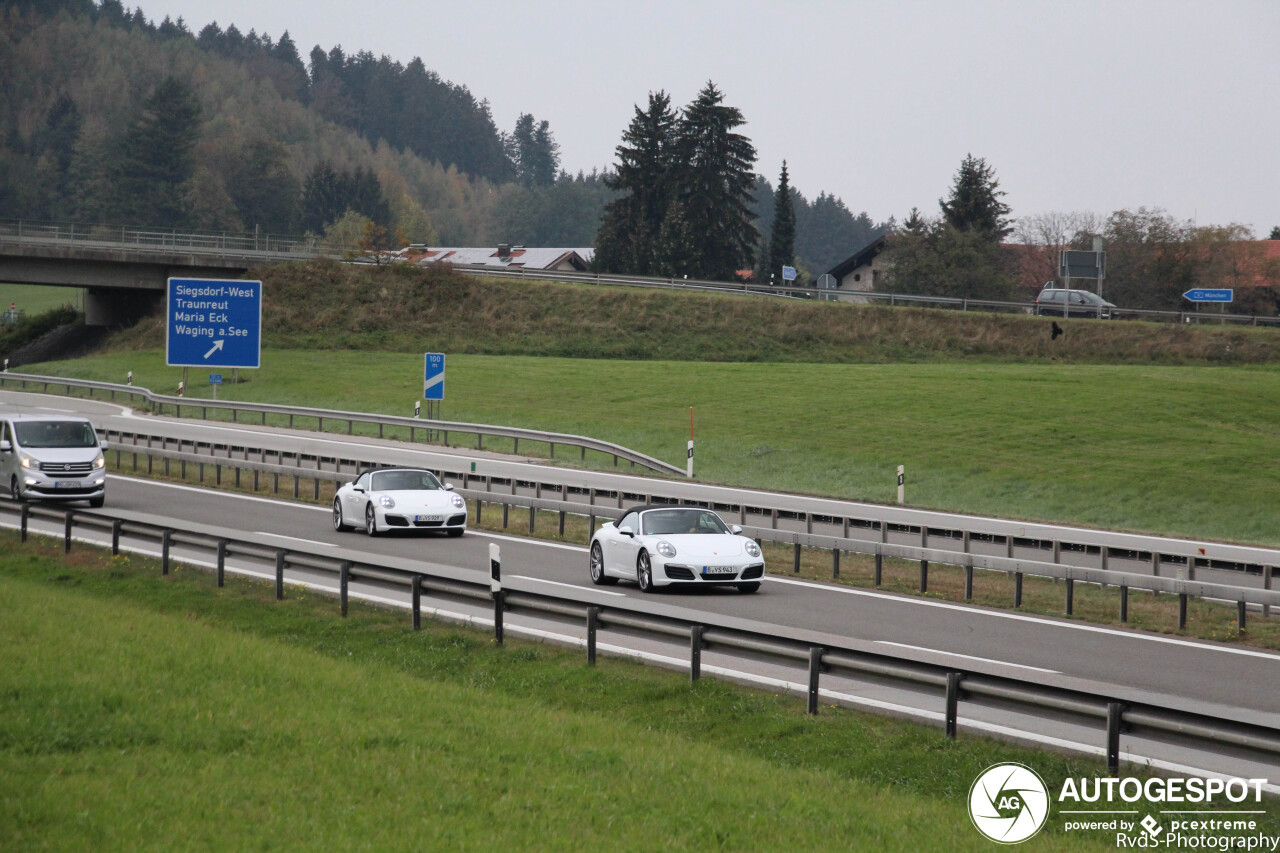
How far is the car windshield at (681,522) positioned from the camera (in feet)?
61.1

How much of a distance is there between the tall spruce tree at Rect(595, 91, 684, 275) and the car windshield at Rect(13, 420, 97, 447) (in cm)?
7518

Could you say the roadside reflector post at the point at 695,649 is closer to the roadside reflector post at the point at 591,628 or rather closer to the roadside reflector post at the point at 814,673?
the roadside reflector post at the point at 591,628

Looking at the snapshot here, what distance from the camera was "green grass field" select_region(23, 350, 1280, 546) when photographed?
1275 inches

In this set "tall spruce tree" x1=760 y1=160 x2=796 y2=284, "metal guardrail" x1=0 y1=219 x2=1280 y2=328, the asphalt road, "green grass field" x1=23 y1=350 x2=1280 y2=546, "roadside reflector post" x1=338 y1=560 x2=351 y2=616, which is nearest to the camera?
the asphalt road

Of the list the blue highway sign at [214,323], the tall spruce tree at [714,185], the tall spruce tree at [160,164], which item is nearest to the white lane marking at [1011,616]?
the blue highway sign at [214,323]

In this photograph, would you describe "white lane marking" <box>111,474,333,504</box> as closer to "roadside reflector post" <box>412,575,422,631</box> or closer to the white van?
the white van

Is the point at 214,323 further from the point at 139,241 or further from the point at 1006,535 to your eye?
the point at 1006,535

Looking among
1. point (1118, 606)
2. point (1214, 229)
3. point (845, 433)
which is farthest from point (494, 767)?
point (1214, 229)

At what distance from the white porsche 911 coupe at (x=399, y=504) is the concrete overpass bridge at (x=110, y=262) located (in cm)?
4655

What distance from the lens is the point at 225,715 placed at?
979 centimetres

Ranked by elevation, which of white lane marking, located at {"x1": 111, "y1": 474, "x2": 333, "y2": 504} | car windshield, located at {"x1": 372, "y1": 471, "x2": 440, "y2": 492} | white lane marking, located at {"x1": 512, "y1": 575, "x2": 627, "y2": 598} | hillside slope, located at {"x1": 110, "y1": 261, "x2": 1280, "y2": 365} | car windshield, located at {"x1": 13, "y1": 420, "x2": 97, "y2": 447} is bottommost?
white lane marking, located at {"x1": 111, "y1": 474, "x2": 333, "y2": 504}

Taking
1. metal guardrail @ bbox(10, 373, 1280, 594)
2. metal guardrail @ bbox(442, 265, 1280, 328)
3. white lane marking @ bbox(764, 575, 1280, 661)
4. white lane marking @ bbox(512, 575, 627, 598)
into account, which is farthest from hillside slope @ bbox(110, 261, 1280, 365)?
white lane marking @ bbox(512, 575, 627, 598)

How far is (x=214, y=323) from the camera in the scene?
48.1 m

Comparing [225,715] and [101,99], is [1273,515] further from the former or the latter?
[101,99]
